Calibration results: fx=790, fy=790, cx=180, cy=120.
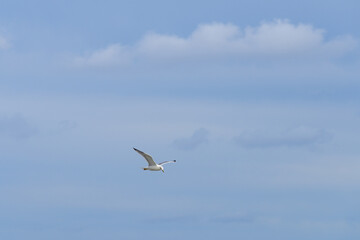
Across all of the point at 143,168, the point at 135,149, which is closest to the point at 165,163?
the point at 143,168

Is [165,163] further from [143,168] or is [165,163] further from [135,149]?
[135,149]

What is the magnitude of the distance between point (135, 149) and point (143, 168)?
1449 cm

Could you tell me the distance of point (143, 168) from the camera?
541 feet

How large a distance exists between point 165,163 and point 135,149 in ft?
76.9

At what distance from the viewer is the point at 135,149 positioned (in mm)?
151250

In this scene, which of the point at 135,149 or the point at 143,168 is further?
the point at 143,168

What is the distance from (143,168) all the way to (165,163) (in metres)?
9.82

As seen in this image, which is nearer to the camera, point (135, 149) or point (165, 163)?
point (135, 149)

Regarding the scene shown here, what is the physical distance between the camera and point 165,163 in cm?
17375
